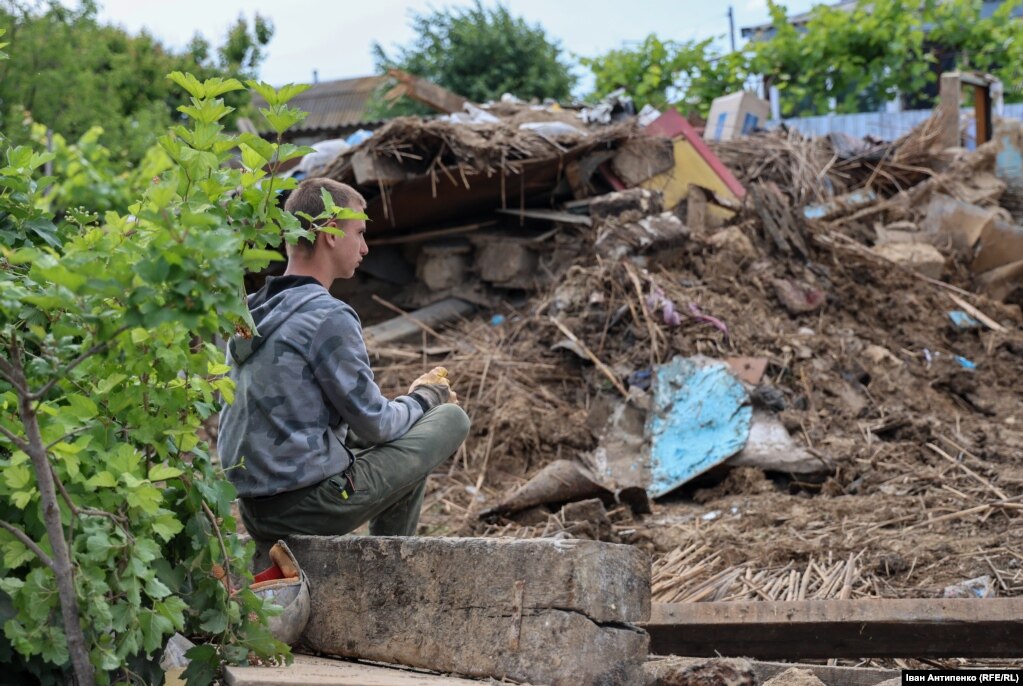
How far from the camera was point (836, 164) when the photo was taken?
11.3 meters

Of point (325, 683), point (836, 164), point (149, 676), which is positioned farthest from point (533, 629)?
point (836, 164)

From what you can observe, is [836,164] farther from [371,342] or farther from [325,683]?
[325,683]

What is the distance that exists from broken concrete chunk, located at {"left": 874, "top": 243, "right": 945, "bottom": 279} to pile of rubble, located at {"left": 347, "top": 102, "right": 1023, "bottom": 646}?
0.03m

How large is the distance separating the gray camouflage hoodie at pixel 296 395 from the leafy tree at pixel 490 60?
2135 centimetres

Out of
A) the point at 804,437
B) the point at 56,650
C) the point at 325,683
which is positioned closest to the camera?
the point at 56,650

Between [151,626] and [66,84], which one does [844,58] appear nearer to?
[66,84]

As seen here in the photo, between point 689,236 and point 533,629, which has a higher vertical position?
point 689,236

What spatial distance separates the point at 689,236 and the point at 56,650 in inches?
260

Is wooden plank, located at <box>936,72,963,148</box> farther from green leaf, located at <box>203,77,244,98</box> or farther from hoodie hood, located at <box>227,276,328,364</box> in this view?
green leaf, located at <box>203,77,244,98</box>

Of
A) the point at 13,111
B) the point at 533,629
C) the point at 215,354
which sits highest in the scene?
the point at 13,111

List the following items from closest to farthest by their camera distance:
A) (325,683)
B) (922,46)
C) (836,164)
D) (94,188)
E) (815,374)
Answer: (94,188) → (325,683) → (815,374) → (836,164) → (922,46)

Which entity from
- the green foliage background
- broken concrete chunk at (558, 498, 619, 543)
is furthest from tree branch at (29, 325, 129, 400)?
the green foliage background

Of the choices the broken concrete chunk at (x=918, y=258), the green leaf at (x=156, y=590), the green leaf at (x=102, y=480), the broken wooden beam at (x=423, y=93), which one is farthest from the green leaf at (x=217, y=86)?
the broken wooden beam at (x=423, y=93)

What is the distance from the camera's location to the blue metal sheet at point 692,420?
20.9ft
